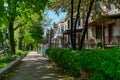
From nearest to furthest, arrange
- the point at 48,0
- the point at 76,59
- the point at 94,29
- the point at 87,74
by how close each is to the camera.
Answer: the point at 87,74, the point at 76,59, the point at 48,0, the point at 94,29

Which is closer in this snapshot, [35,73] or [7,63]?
[35,73]

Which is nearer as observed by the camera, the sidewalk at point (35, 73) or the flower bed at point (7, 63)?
the sidewalk at point (35, 73)

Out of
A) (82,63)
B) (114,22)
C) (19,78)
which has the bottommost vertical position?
(19,78)

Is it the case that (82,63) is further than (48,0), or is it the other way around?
(48,0)

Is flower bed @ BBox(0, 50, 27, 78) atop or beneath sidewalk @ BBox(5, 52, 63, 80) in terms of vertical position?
atop

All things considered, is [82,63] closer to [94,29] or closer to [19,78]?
[19,78]

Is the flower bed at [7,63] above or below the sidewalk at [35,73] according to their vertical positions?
above

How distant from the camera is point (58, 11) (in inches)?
822

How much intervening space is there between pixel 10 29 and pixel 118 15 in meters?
15.5

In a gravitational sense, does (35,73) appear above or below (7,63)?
below

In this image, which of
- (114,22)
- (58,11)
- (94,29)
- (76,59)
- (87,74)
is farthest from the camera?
(94,29)

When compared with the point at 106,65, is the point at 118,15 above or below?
above

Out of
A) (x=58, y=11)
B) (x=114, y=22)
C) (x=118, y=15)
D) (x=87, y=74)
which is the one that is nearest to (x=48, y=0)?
(x=58, y=11)

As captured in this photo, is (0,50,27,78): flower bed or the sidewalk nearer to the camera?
the sidewalk
